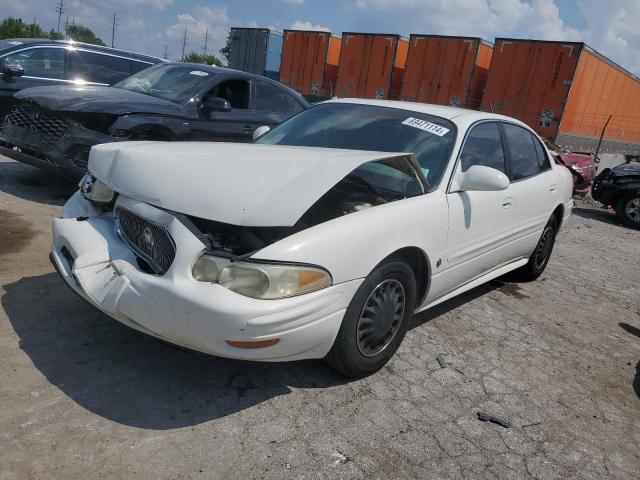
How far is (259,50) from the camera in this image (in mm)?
25906

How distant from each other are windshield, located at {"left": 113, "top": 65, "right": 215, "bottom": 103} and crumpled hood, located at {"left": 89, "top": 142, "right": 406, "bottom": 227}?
3206mm

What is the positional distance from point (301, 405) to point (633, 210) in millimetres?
9531

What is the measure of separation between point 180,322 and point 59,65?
636cm

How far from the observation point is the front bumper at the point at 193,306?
2279 mm

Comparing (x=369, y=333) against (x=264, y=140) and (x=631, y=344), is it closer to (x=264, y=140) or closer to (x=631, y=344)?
(x=264, y=140)

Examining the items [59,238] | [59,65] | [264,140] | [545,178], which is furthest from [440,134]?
[59,65]

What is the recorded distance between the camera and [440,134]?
3.61 metres

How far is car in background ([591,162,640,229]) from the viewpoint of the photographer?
9.98 m

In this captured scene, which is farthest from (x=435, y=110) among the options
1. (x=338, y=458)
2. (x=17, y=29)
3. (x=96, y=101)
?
(x=17, y=29)

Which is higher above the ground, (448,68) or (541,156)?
(448,68)

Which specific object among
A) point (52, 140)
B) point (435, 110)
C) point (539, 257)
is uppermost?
point (435, 110)

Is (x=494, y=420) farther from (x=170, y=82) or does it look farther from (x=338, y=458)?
(x=170, y=82)

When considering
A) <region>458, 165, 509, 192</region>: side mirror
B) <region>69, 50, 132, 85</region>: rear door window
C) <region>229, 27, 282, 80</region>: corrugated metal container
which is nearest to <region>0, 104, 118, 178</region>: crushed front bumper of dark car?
<region>69, 50, 132, 85</region>: rear door window

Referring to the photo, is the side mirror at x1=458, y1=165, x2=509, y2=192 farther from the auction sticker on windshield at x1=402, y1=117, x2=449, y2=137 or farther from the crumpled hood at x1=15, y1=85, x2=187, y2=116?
the crumpled hood at x1=15, y1=85, x2=187, y2=116
